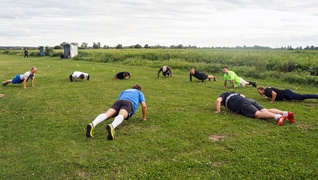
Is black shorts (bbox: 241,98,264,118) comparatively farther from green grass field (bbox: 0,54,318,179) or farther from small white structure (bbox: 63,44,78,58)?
small white structure (bbox: 63,44,78,58)

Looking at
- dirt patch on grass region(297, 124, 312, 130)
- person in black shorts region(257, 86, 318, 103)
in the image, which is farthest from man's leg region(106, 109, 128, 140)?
person in black shorts region(257, 86, 318, 103)

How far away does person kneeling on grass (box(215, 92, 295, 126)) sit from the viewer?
8.92 m

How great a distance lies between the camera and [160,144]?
7215mm

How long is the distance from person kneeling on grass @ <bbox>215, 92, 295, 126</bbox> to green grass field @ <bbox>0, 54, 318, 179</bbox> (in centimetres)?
20

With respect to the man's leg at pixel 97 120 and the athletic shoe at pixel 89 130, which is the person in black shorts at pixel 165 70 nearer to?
the man's leg at pixel 97 120

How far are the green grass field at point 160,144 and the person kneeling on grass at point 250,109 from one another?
0.20m

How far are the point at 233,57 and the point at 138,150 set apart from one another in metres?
24.8

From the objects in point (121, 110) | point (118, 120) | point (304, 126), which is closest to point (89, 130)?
point (118, 120)

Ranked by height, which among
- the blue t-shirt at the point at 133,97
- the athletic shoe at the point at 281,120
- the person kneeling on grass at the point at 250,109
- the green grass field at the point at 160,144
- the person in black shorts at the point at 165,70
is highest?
the person in black shorts at the point at 165,70

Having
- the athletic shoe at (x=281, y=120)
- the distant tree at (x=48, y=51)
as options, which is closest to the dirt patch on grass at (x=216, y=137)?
the athletic shoe at (x=281, y=120)

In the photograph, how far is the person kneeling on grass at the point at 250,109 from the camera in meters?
8.92

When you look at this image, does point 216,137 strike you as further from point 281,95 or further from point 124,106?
point 281,95

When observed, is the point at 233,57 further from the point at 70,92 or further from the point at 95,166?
the point at 95,166

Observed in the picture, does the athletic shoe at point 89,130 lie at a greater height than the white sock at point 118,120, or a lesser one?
lesser
